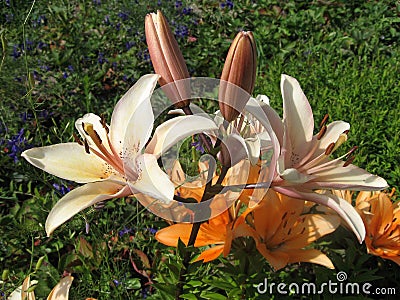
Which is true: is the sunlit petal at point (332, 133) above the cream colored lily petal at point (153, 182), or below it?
below

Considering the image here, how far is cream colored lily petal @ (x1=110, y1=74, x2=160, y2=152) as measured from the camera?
715 mm

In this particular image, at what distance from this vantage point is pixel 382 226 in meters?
1.06

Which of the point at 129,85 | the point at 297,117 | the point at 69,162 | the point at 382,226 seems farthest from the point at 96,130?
the point at 129,85

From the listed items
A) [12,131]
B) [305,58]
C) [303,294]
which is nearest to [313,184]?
[303,294]

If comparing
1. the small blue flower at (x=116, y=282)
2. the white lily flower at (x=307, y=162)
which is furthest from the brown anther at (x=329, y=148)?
the small blue flower at (x=116, y=282)

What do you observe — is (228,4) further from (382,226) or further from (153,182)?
(153,182)

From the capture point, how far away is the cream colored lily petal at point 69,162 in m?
0.75

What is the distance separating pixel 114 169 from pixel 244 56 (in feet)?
0.81

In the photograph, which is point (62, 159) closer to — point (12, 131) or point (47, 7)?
point (12, 131)

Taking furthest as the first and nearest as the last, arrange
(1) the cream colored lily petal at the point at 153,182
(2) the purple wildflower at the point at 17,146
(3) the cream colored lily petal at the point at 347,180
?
(2) the purple wildflower at the point at 17,146
(3) the cream colored lily petal at the point at 347,180
(1) the cream colored lily petal at the point at 153,182

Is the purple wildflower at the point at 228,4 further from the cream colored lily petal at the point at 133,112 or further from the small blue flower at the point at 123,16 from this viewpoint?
the cream colored lily petal at the point at 133,112

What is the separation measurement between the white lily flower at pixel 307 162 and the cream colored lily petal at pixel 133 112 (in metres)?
0.16

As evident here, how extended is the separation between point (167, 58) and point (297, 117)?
0.68ft

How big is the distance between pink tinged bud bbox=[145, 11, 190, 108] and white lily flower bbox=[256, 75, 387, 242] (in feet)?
0.40
